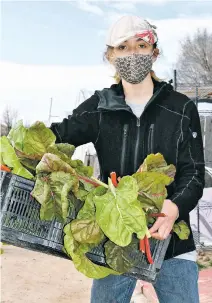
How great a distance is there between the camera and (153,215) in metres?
2.13

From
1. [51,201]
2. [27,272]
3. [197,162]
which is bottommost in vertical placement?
[27,272]

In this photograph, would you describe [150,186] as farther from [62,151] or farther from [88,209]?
[62,151]

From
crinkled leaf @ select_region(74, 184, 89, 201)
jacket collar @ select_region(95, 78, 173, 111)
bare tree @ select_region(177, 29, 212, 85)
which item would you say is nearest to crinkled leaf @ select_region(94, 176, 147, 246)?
crinkled leaf @ select_region(74, 184, 89, 201)

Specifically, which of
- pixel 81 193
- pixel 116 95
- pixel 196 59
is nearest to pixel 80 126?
pixel 116 95

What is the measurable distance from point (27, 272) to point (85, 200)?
624cm

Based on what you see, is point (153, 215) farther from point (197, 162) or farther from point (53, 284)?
point (53, 284)

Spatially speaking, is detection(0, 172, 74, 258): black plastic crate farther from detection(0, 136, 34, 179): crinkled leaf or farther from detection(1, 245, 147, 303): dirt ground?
detection(1, 245, 147, 303): dirt ground

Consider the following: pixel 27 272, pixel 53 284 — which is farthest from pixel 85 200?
pixel 27 272

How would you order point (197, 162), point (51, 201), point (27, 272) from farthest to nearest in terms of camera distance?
1. point (27, 272)
2. point (197, 162)
3. point (51, 201)

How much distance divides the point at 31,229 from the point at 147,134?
0.69 meters

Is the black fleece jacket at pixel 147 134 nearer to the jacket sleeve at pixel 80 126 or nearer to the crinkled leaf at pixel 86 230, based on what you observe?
the jacket sleeve at pixel 80 126

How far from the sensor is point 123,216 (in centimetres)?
197

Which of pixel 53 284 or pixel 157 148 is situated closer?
pixel 157 148

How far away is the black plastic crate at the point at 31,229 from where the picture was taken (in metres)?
1.98
